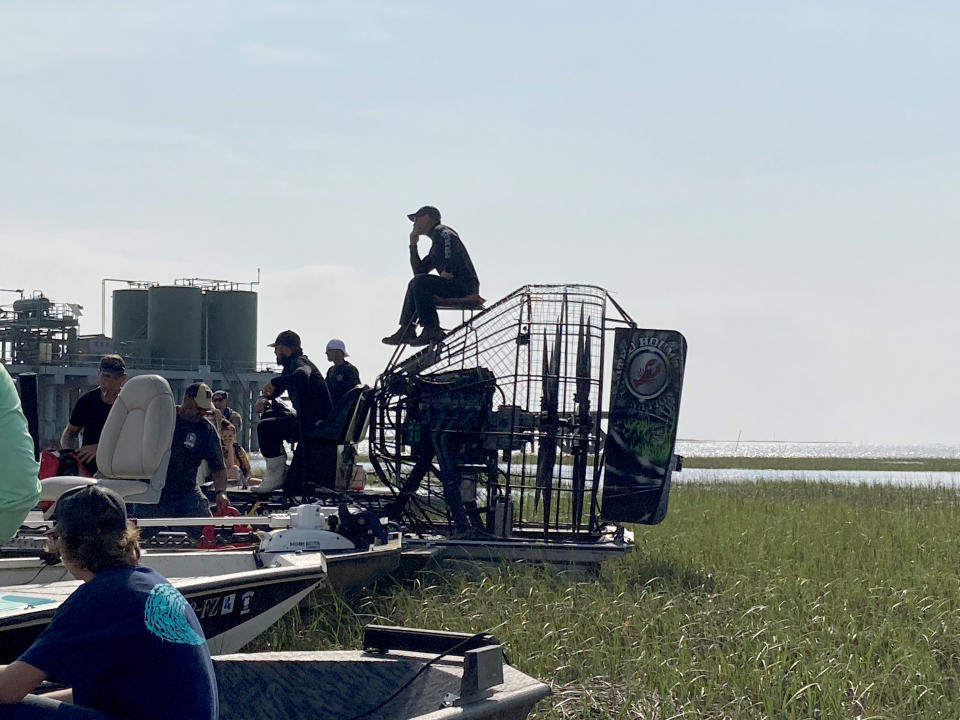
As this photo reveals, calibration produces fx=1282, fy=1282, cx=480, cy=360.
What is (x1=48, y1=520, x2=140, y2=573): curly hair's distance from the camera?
3.54 meters

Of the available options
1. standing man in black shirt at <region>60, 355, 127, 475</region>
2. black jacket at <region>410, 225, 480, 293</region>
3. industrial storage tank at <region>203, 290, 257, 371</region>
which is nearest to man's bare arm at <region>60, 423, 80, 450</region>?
standing man in black shirt at <region>60, 355, 127, 475</region>

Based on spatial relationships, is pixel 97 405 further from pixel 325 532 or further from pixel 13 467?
pixel 13 467

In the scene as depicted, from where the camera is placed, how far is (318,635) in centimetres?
770

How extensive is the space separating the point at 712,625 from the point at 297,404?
454 cm

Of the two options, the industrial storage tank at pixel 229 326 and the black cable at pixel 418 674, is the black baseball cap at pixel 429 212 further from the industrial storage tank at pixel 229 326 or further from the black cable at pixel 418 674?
the industrial storage tank at pixel 229 326

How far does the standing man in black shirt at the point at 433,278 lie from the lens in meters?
10.4

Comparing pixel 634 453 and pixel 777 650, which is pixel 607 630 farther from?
pixel 634 453

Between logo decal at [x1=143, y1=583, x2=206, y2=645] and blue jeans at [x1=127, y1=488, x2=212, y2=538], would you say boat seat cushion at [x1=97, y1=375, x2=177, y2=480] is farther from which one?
logo decal at [x1=143, y1=583, x2=206, y2=645]

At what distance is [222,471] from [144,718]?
21.5ft

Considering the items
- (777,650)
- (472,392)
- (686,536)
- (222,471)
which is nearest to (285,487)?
(222,471)

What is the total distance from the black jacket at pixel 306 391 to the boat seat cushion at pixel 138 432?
7.65 feet

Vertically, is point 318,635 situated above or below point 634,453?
below

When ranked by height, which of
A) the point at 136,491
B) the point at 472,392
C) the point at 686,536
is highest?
the point at 472,392

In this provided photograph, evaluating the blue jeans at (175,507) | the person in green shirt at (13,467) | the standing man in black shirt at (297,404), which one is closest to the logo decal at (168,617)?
the person in green shirt at (13,467)
